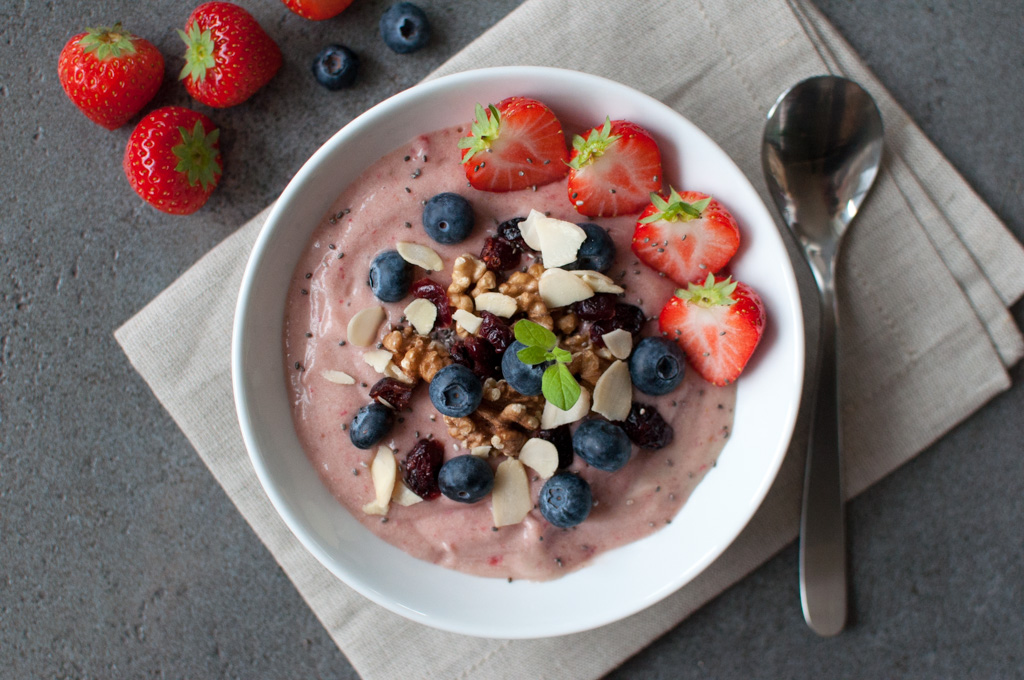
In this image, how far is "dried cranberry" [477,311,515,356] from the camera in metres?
1.65

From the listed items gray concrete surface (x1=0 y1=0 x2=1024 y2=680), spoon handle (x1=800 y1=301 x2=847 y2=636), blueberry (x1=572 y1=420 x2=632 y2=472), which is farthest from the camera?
gray concrete surface (x1=0 y1=0 x2=1024 y2=680)

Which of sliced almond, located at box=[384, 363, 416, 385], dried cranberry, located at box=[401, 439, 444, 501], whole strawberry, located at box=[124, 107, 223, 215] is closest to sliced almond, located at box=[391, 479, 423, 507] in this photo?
dried cranberry, located at box=[401, 439, 444, 501]

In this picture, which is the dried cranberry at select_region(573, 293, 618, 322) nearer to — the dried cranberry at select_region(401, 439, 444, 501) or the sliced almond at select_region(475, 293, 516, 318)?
the sliced almond at select_region(475, 293, 516, 318)

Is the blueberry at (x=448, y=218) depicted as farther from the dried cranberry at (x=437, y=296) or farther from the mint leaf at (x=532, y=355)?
the mint leaf at (x=532, y=355)

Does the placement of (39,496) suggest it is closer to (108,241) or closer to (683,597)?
(108,241)

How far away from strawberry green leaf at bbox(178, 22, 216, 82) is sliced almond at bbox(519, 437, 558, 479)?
1.41 metres

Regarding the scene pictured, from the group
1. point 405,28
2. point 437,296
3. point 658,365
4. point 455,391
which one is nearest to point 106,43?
point 405,28

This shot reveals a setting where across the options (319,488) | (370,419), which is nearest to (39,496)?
(319,488)

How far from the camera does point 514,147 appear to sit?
1641 mm

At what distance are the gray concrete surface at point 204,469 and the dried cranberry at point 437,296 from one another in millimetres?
663

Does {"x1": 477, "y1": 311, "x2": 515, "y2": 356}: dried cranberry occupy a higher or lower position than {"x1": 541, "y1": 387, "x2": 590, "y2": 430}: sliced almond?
higher

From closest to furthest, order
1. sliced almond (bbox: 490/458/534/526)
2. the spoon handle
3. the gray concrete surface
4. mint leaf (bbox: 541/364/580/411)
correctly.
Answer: mint leaf (bbox: 541/364/580/411)
sliced almond (bbox: 490/458/534/526)
the spoon handle
the gray concrete surface

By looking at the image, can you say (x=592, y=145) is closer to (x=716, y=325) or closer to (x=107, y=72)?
(x=716, y=325)

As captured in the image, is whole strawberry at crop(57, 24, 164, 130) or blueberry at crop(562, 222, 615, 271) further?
whole strawberry at crop(57, 24, 164, 130)
